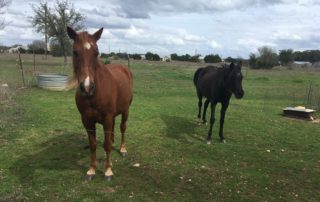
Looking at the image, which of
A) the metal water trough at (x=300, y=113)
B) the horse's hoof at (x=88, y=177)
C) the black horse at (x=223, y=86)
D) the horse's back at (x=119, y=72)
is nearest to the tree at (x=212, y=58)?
the metal water trough at (x=300, y=113)

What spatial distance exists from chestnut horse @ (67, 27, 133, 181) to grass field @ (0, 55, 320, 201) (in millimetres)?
667

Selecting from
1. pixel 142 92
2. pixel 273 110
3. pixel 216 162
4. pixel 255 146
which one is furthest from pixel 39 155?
pixel 142 92

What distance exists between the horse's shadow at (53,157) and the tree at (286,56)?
57.6 m

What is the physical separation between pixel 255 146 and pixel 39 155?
15.7ft

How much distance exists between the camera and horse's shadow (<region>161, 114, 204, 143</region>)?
869 centimetres

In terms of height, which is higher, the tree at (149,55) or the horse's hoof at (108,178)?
the tree at (149,55)

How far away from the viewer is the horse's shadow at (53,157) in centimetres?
593

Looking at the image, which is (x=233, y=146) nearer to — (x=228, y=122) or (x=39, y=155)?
(x=228, y=122)

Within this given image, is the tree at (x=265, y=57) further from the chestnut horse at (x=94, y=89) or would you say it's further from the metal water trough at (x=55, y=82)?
the chestnut horse at (x=94, y=89)

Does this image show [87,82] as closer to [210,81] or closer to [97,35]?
[97,35]

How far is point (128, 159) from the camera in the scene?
6.75m

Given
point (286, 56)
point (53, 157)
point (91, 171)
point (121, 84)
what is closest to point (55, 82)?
point (53, 157)

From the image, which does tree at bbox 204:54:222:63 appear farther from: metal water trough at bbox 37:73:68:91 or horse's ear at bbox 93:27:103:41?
horse's ear at bbox 93:27:103:41

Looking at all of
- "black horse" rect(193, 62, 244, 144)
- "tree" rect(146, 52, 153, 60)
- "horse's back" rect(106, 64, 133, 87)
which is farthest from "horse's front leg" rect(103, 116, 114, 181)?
"tree" rect(146, 52, 153, 60)
